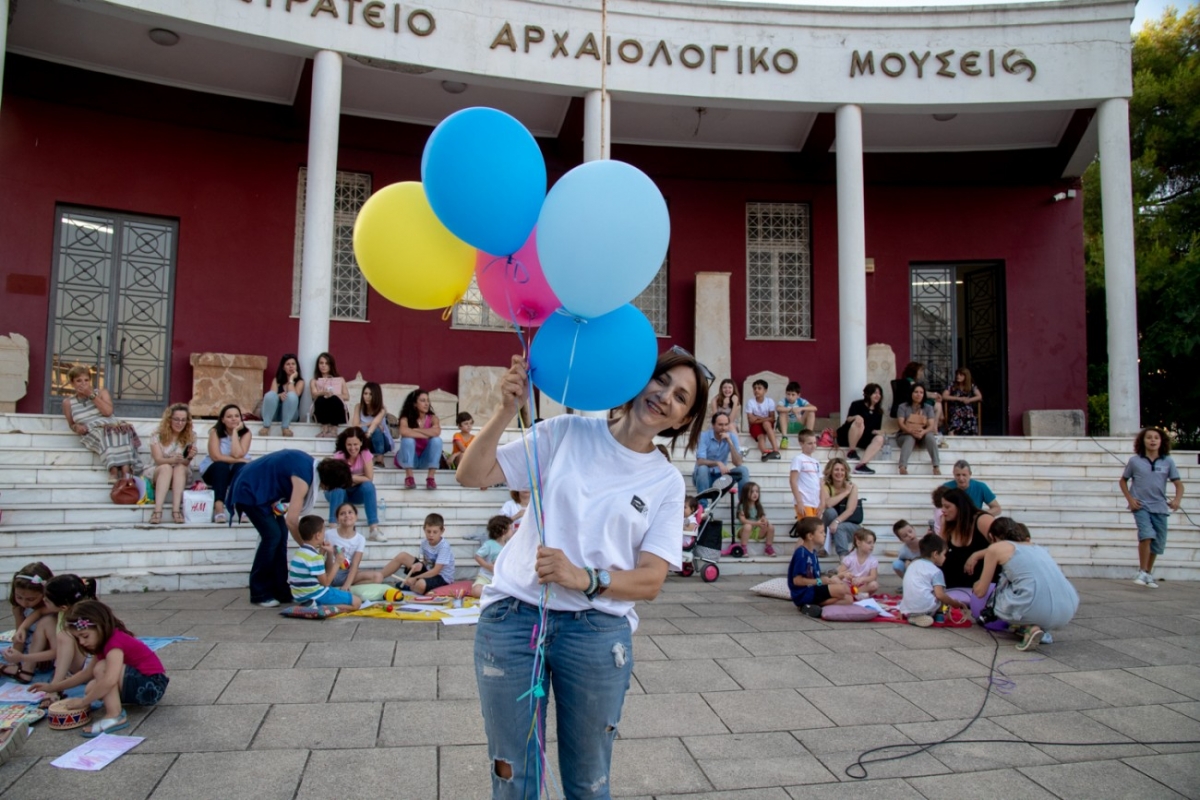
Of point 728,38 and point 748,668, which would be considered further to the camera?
point 728,38

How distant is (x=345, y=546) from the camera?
24.5ft

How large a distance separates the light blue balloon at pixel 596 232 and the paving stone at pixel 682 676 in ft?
9.58

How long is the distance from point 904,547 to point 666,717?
208 inches

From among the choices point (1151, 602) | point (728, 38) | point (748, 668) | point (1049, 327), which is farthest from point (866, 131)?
point (748, 668)

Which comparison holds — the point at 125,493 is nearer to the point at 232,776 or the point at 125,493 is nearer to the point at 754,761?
the point at 232,776

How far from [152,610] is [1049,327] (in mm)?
15015

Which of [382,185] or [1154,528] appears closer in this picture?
[1154,528]

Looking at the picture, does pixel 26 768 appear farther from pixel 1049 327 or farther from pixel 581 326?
pixel 1049 327

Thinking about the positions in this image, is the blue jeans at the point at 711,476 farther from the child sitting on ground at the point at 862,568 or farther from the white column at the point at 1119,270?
the white column at the point at 1119,270

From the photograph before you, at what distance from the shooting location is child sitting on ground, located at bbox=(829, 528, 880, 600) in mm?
7582

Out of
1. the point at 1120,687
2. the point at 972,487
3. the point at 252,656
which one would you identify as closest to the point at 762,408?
the point at 972,487

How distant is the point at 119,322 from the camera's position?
488 inches

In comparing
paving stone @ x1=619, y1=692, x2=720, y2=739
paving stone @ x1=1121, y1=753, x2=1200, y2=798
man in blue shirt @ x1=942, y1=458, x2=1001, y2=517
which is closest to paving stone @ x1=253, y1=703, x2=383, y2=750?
paving stone @ x1=619, y1=692, x2=720, y2=739

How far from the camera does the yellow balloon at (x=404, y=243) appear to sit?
2.81 metres
